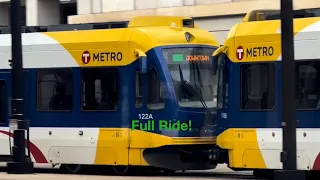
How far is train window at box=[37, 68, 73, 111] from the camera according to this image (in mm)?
18766

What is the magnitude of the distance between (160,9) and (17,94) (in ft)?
62.7

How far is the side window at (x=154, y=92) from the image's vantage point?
58.1 ft

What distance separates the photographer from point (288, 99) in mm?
14953

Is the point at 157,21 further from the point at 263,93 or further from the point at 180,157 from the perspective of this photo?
the point at 263,93

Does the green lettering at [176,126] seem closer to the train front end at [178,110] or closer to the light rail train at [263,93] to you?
the train front end at [178,110]

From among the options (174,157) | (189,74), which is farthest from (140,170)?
(189,74)

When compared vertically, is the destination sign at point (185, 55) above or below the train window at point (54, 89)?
above

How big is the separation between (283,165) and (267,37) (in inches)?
106

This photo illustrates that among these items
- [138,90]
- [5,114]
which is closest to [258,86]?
[138,90]

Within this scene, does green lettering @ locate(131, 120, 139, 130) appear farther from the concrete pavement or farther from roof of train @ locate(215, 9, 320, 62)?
roof of train @ locate(215, 9, 320, 62)

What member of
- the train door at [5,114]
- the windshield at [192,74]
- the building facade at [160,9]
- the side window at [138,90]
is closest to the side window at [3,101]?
the train door at [5,114]

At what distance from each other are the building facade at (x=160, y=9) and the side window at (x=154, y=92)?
53.0 ft

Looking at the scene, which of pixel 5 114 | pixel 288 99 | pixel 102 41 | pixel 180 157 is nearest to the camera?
pixel 288 99

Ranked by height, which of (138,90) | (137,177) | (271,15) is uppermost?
(271,15)
